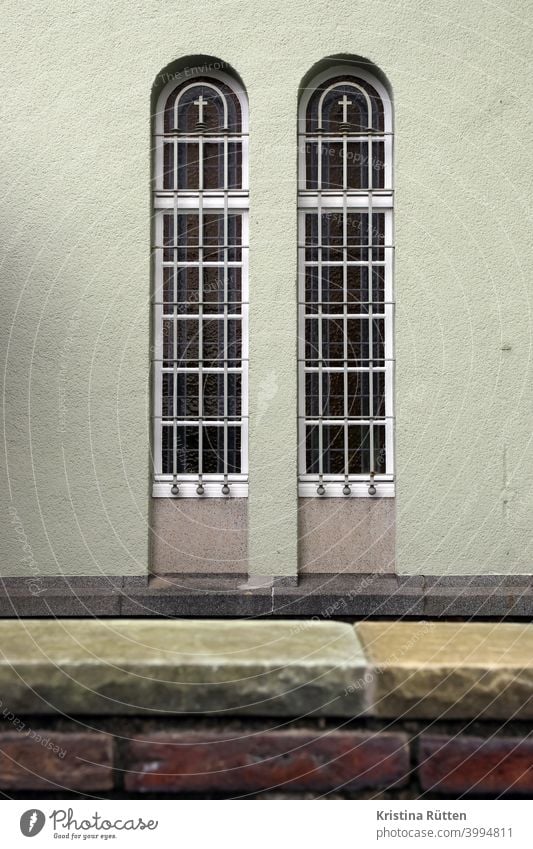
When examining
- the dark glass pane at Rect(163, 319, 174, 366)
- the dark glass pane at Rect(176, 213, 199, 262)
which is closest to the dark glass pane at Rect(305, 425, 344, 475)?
the dark glass pane at Rect(163, 319, 174, 366)

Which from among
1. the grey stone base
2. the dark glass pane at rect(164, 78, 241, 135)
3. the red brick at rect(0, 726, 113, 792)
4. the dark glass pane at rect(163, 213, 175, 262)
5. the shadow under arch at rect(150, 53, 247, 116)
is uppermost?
the shadow under arch at rect(150, 53, 247, 116)

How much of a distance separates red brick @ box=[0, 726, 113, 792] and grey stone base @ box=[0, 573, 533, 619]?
535 centimetres

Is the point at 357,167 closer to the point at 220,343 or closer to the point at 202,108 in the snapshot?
the point at 202,108

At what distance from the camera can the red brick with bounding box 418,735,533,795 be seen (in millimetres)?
1033

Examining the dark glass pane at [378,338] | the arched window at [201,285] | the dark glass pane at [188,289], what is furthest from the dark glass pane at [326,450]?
the dark glass pane at [188,289]

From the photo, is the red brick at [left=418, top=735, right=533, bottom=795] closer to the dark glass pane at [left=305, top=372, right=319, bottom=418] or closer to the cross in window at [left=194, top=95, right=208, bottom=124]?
the dark glass pane at [left=305, top=372, right=319, bottom=418]

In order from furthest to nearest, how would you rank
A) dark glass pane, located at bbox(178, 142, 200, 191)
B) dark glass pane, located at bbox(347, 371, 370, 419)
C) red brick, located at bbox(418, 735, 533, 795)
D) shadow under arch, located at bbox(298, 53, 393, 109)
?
dark glass pane, located at bbox(178, 142, 200, 191) → dark glass pane, located at bbox(347, 371, 370, 419) → shadow under arch, located at bbox(298, 53, 393, 109) → red brick, located at bbox(418, 735, 533, 795)

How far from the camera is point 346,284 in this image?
7.08 metres

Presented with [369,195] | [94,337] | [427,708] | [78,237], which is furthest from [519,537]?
[427,708]

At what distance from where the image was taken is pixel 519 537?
6.70m

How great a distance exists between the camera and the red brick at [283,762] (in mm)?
1036

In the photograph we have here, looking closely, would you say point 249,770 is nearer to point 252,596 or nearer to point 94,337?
point 252,596

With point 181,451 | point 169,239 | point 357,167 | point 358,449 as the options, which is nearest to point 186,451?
point 181,451

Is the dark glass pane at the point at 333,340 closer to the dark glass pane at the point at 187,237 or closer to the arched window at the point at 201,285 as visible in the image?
the arched window at the point at 201,285
